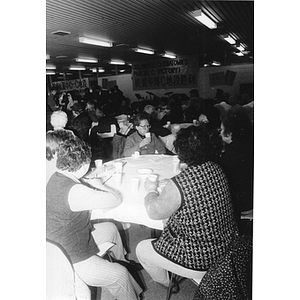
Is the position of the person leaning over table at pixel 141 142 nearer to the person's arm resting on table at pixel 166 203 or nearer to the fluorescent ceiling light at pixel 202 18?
the person's arm resting on table at pixel 166 203

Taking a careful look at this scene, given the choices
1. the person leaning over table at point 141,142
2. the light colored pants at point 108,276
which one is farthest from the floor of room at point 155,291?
the person leaning over table at point 141,142

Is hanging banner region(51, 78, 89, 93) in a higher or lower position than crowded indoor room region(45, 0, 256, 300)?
higher

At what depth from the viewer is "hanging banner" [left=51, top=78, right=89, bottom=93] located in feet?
5.17

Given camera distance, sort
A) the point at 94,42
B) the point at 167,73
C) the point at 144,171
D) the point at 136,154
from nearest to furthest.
Answer: 1. the point at 144,171
2. the point at 136,154
3. the point at 167,73
4. the point at 94,42

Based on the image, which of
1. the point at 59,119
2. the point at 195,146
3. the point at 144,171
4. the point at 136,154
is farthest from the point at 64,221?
the point at 136,154

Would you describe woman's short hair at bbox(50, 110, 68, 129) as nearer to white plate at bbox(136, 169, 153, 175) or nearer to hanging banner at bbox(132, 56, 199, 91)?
white plate at bbox(136, 169, 153, 175)

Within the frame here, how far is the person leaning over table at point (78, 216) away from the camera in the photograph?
1311mm

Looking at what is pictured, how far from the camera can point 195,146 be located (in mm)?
1359

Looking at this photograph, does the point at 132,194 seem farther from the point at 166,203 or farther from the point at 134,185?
the point at 166,203

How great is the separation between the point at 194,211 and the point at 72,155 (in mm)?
594

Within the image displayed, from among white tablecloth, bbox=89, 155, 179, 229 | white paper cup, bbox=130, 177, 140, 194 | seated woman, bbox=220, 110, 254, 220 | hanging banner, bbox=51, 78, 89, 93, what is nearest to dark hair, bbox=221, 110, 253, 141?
seated woman, bbox=220, 110, 254, 220

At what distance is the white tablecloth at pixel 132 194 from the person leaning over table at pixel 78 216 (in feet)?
0.31

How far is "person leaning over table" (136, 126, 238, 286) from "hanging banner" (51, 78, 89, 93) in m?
0.69
